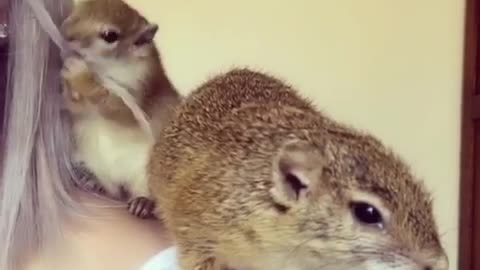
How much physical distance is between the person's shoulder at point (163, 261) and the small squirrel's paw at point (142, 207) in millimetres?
44

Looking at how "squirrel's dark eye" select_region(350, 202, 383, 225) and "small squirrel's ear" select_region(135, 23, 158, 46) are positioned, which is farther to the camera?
"small squirrel's ear" select_region(135, 23, 158, 46)

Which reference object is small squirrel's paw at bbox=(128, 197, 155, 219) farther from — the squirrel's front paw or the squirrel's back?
the squirrel's front paw

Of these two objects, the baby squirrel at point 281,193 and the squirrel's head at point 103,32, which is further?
the squirrel's head at point 103,32

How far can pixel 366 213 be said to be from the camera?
107cm

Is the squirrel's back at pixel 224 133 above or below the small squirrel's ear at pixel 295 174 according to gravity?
above

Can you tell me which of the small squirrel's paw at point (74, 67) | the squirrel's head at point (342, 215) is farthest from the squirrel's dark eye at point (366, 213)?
the small squirrel's paw at point (74, 67)

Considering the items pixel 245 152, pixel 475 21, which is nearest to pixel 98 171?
pixel 245 152

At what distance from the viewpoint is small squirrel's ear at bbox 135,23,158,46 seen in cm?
123

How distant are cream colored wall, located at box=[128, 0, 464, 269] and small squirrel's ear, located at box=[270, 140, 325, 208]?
201mm

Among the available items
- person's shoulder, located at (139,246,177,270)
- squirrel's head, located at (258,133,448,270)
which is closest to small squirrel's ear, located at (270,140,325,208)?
squirrel's head, located at (258,133,448,270)

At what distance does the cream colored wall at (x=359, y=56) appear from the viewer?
1262 mm

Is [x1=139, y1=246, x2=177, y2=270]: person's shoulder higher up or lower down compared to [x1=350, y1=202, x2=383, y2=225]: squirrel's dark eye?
lower down

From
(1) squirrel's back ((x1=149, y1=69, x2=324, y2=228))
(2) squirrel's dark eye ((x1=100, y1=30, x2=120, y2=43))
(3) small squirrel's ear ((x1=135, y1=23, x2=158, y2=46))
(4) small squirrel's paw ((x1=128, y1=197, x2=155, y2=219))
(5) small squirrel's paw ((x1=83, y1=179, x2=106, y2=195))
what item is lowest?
(4) small squirrel's paw ((x1=128, y1=197, x2=155, y2=219))

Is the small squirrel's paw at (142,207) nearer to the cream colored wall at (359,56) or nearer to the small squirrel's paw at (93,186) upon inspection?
the small squirrel's paw at (93,186)
